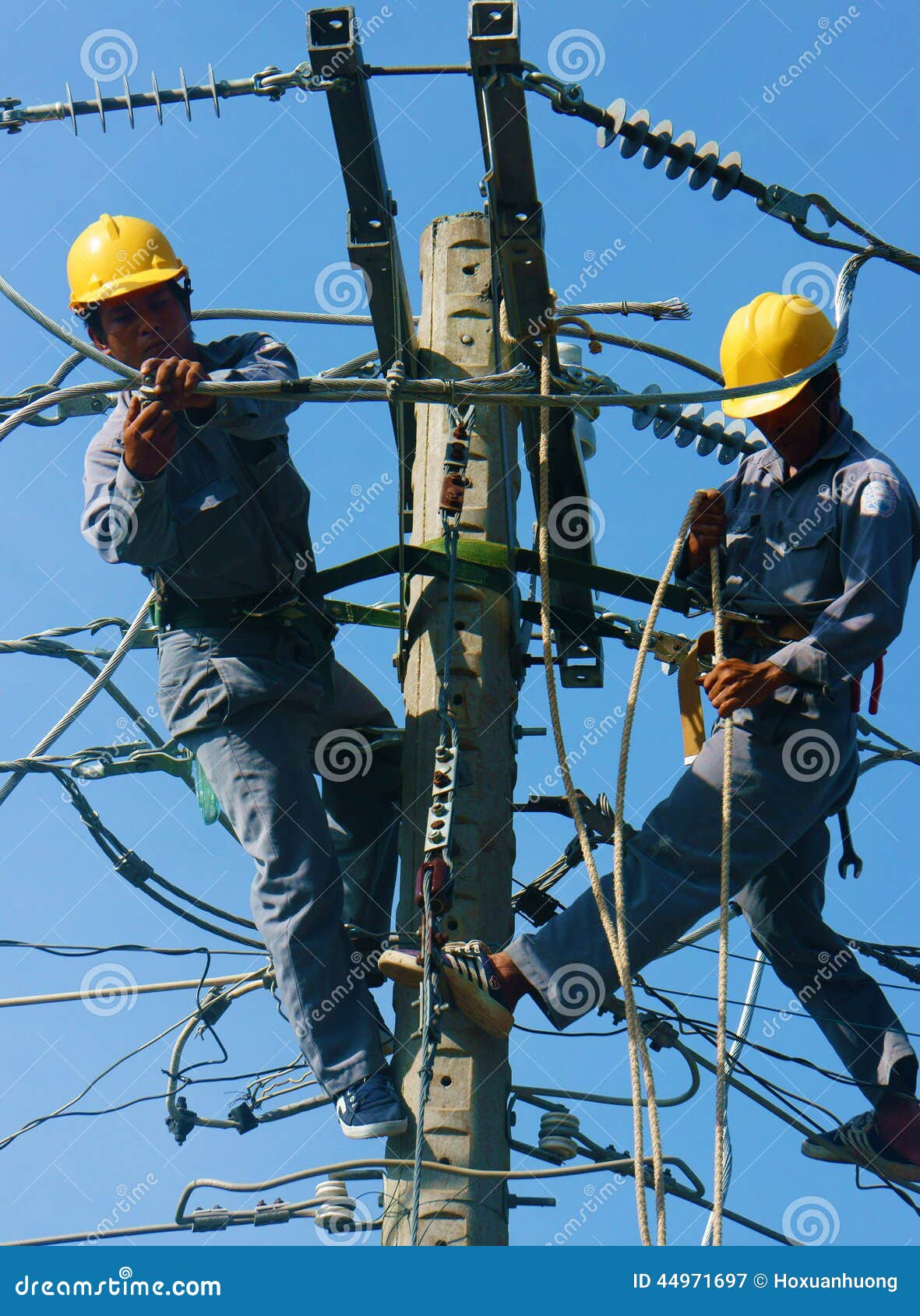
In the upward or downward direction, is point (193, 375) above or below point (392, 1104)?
above

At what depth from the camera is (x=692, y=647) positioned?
5691 mm

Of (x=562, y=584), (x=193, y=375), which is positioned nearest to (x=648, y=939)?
(x=562, y=584)

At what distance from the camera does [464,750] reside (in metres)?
5.43

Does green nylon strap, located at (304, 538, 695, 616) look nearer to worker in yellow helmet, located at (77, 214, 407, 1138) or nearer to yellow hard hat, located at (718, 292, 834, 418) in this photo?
worker in yellow helmet, located at (77, 214, 407, 1138)

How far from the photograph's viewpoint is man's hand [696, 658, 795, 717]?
517 centimetres

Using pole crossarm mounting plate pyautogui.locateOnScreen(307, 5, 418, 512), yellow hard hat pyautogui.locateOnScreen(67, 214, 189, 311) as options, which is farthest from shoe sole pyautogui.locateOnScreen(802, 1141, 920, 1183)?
yellow hard hat pyautogui.locateOnScreen(67, 214, 189, 311)

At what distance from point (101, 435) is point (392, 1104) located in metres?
2.16

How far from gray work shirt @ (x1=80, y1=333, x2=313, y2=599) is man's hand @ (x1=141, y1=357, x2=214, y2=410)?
0.25 metres

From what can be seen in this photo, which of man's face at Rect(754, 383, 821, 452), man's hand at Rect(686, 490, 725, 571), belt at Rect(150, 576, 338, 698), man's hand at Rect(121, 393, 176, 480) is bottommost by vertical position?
belt at Rect(150, 576, 338, 698)

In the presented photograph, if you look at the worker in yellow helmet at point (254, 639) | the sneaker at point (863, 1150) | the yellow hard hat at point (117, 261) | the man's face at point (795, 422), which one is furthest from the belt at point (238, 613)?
the sneaker at point (863, 1150)

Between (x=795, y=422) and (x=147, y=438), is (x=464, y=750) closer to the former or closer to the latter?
(x=147, y=438)

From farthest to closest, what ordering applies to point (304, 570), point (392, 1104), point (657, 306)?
point (657, 306), point (304, 570), point (392, 1104)

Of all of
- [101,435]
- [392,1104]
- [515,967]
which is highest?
[101,435]

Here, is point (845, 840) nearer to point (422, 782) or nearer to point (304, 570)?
point (422, 782)
